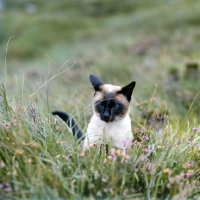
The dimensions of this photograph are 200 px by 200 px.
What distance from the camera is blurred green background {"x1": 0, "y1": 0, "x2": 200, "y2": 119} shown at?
660cm

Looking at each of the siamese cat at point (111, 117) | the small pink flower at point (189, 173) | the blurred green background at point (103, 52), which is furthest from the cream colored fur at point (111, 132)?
the small pink flower at point (189, 173)

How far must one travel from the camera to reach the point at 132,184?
288 cm

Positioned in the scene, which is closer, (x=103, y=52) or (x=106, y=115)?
(x=106, y=115)

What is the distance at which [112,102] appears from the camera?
12.2 ft

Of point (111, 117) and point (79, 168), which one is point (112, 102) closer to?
point (111, 117)

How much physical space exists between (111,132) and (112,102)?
27 centimetres

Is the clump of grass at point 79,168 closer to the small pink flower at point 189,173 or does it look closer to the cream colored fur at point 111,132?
the small pink flower at point 189,173

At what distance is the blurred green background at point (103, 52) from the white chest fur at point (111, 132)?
0.45 metres

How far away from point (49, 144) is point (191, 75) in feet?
14.7

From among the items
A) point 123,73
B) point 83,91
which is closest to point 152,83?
point 83,91

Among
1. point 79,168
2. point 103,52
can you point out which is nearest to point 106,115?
point 79,168

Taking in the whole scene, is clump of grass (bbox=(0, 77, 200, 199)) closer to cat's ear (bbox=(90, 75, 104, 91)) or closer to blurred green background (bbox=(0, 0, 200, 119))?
blurred green background (bbox=(0, 0, 200, 119))

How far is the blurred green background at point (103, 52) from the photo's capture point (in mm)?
6604

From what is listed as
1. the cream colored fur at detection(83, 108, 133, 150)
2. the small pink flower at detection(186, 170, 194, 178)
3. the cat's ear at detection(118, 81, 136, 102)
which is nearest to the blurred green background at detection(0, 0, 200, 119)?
the cat's ear at detection(118, 81, 136, 102)
